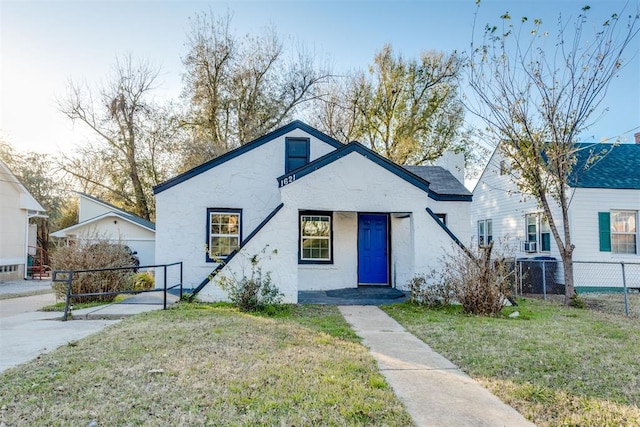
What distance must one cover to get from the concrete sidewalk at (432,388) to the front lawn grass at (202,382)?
0.19 m

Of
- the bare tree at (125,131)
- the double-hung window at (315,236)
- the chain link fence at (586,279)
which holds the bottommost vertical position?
→ the chain link fence at (586,279)

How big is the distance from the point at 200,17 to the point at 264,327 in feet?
71.1

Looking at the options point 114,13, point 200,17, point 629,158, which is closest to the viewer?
point 114,13

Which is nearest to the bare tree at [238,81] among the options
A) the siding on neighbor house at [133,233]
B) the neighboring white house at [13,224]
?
the siding on neighbor house at [133,233]

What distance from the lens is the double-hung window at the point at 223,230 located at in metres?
11.9

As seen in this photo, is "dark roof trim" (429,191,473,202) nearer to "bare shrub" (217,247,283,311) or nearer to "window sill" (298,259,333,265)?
"window sill" (298,259,333,265)

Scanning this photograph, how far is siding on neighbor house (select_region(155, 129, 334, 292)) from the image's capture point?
11.6m

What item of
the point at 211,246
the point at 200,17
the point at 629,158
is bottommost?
the point at 211,246

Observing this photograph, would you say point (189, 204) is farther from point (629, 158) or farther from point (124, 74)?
point (629, 158)

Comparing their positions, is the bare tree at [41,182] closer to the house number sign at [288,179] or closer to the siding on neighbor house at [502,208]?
the house number sign at [288,179]

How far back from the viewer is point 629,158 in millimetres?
15938

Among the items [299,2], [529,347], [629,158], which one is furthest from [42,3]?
[629,158]

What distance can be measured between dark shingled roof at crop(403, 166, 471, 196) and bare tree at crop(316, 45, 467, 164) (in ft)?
33.3

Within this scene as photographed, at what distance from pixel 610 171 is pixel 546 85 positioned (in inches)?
272
